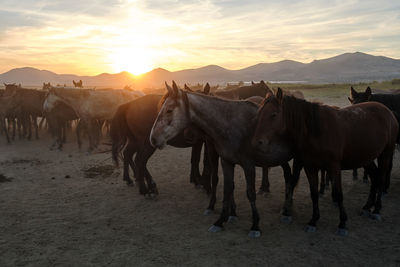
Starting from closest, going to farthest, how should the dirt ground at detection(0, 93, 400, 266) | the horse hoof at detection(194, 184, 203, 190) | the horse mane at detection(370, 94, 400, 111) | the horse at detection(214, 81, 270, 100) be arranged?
the dirt ground at detection(0, 93, 400, 266) < the horse mane at detection(370, 94, 400, 111) < the horse hoof at detection(194, 184, 203, 190) < the horse at detection(214, 81, 270, 100)

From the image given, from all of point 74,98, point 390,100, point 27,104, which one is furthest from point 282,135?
point 27,104

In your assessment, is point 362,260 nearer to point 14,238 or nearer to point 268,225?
point 268,225

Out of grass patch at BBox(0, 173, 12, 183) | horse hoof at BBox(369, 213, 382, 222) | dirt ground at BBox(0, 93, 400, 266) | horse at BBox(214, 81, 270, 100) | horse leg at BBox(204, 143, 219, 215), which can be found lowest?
dirt ground at BBox(0, 93, 400, 266)

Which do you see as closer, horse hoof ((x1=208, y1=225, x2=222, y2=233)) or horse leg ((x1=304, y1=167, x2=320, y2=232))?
horse leg ((x1=304, y1=167, x2=320, y2=232))

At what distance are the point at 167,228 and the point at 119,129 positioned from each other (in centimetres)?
297

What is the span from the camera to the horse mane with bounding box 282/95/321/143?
4441 mm

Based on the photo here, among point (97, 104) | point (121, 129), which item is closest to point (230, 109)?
point (121, 129)

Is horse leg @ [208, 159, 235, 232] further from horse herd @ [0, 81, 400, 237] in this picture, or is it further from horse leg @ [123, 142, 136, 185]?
horse leg @ [123, 142, 136, 185]

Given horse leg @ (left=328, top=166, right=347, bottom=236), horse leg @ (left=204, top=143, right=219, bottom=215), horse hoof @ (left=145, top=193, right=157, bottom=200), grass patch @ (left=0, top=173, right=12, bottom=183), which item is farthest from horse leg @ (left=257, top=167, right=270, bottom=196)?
grass patch @ (left=0, top=173, right=12, bottom=183)

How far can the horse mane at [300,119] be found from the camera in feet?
14.6

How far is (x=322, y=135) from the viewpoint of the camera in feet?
14.6

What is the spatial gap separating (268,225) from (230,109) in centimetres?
Answer: 215

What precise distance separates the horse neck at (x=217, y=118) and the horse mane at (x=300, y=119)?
632mm

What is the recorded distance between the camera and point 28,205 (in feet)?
20.1
